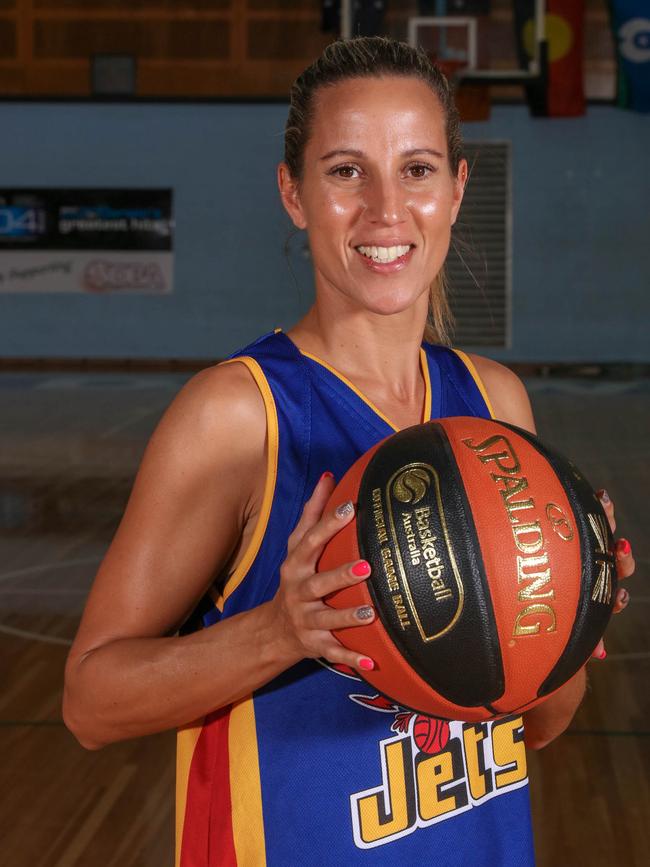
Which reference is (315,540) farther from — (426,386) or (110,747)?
(110,747)

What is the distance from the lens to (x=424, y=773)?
1129 mm

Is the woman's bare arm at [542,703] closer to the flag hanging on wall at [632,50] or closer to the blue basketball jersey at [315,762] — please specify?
the blue basketball jersey at [315,762]

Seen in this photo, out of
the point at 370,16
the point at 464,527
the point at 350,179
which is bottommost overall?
the point at 464,527

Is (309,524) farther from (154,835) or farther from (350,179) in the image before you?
(154,835)

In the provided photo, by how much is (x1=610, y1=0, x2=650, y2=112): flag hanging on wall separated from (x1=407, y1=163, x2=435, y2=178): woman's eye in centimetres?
1060

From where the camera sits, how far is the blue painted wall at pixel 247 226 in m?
11.9

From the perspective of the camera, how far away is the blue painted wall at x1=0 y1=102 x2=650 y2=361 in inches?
468

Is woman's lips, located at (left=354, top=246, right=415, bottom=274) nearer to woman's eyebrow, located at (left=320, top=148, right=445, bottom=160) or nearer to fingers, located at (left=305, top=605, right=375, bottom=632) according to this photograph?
woman's eyebrow, located at (left=320, top=148, right=445, bottom=160)

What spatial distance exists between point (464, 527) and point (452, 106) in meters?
0.51

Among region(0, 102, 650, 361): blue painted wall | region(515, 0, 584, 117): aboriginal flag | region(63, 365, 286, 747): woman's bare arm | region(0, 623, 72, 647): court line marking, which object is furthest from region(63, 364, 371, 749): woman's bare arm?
region(0, 102, 650, 361): blue painted wall

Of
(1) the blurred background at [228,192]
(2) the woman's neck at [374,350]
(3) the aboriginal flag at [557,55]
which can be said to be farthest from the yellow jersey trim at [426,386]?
(3) the aboriginal flag at [557,55]

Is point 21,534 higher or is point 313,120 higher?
point 313,120

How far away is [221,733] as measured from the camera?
3.76 feet

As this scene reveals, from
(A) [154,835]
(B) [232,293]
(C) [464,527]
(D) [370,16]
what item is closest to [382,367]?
(C) [464,527]
